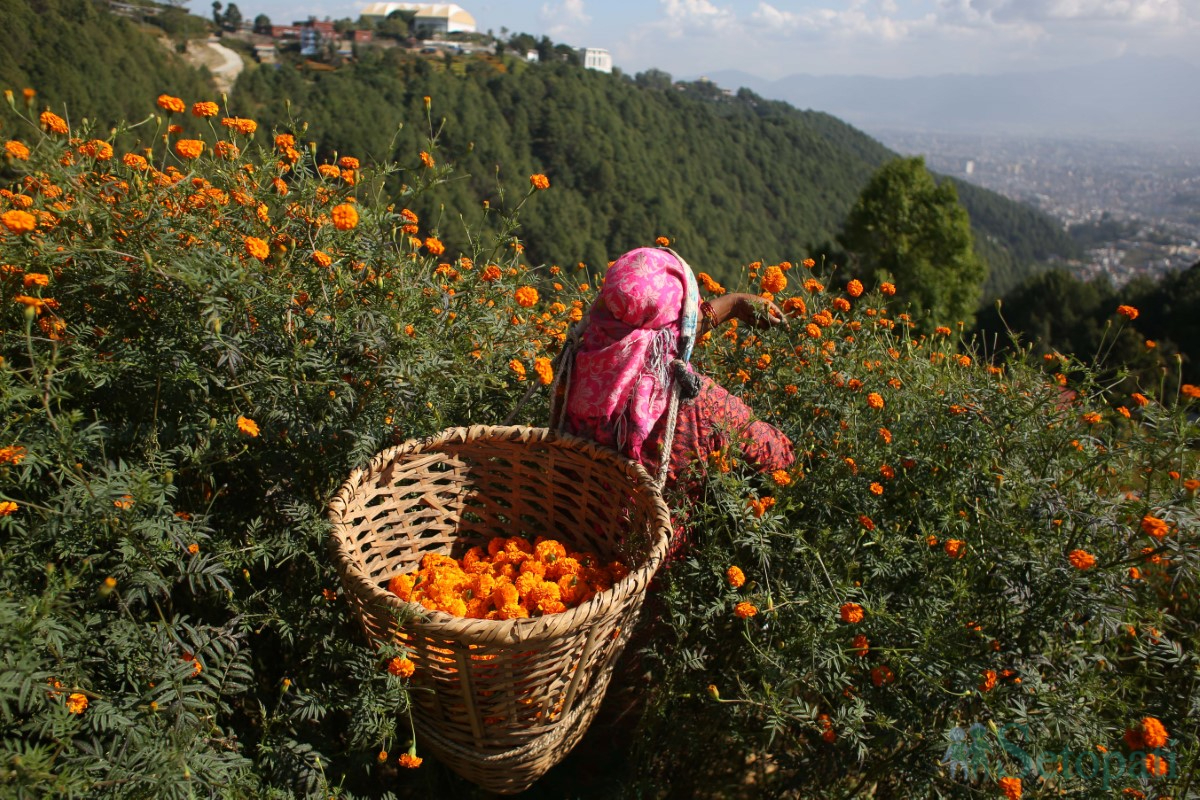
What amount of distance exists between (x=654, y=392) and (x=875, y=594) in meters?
0.84

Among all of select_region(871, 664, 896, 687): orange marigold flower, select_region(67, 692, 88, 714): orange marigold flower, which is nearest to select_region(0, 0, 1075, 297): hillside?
select_region(67, 692, 88, 714): orange marigold flower

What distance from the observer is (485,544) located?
2.59 meters

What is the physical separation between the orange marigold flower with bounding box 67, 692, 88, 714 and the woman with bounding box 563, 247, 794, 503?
1.40 m

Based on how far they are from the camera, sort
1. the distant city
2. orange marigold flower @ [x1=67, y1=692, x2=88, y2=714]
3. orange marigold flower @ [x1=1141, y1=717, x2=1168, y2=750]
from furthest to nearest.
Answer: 1. the distant city
2. orange marigold flower @ [x1=1141, y1=717, x2=1168, y2=750]
3. orange marigold flower @ [x1=67, y1=692, x2=88, y2=714]

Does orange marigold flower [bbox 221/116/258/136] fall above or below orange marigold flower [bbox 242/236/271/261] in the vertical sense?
above

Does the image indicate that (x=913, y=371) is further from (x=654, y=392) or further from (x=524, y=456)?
(x=524, y=456)

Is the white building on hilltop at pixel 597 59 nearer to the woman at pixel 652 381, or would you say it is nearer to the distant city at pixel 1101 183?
the distant city at pixel 1101 183

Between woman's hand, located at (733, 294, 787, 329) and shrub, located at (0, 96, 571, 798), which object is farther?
woman's hand, located at (733, 294, 787, 329)

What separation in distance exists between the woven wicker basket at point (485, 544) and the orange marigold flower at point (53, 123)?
1.27 metres

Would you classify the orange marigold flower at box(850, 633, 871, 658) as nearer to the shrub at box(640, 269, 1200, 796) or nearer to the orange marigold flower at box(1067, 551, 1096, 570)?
the shrub at box(640, 269, 1200, 796)

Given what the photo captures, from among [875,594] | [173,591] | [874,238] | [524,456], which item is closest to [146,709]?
[173,591]

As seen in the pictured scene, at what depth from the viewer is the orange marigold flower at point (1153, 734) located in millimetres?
1567

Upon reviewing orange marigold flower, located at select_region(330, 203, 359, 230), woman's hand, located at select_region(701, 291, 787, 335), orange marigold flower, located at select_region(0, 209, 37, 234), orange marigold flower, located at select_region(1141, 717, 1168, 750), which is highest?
orange marigold flower, located at select_region(330, 203, 359, 230)

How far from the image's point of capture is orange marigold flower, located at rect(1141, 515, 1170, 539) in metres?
1.63
